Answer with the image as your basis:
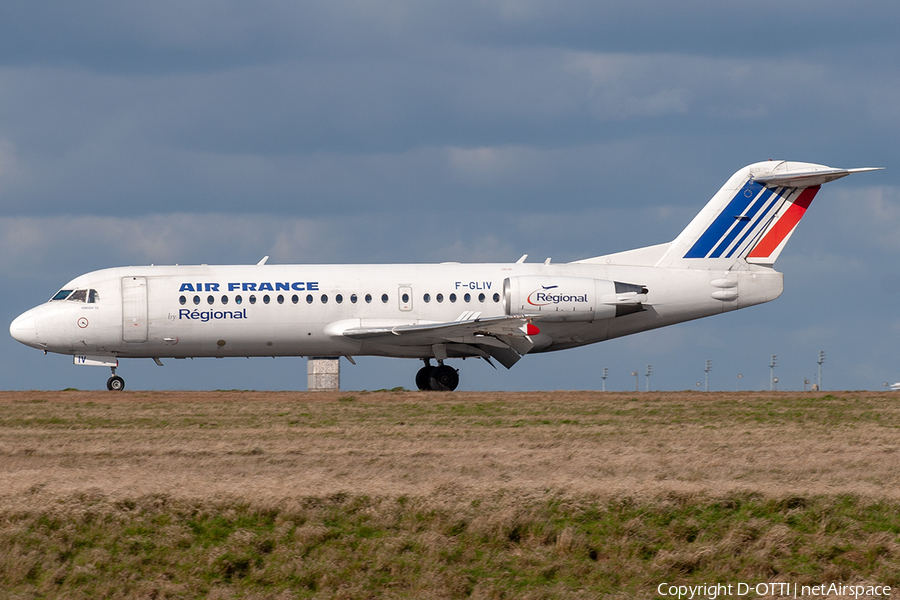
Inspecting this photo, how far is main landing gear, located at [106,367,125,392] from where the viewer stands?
34.7 metres

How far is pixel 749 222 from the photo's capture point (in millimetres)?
35469

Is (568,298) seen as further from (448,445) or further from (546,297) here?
(448,445)

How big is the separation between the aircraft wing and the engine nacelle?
0.61m

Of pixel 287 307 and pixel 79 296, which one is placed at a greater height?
pixel 79 296

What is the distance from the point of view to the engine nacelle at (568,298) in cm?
3347

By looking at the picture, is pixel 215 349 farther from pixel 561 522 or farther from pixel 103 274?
pixel 561 522

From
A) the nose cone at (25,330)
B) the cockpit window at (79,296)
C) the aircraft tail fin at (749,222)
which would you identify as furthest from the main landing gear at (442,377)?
the nose cone at (25,330)

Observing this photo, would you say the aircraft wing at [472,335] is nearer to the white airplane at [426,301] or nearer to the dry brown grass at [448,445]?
the white airplane at [426,301]

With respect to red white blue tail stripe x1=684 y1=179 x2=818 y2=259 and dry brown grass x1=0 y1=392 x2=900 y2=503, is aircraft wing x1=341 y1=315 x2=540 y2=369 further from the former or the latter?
red white blue tail stripe x1=684 y1=179 x2=818 y2=259

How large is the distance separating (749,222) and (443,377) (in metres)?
10.5

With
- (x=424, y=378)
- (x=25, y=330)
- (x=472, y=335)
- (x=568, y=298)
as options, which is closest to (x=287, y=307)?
(x=424, y=378)

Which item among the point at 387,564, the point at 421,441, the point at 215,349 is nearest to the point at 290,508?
the point at 387,564

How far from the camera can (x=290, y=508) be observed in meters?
15.6

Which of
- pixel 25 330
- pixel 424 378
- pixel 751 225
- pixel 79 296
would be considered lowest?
pixel 424 378
